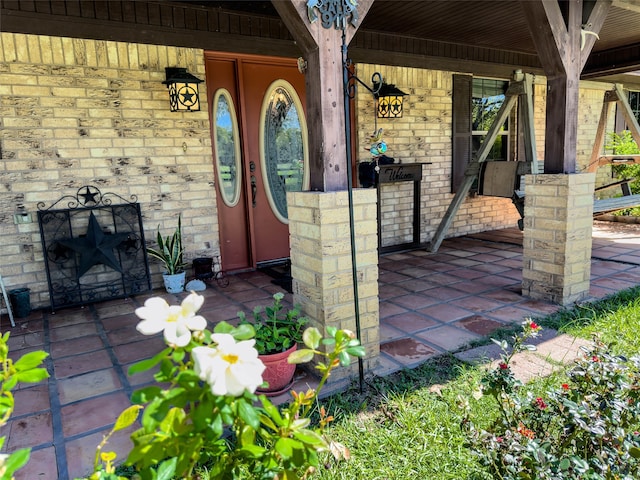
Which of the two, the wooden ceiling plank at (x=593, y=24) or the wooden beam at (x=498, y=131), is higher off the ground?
the wooden ceiling plank at (x=593, y=24)

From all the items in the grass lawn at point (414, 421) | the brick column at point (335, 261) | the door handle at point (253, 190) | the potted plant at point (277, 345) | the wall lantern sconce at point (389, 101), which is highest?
the wall lantern sconce at point (389, 101)

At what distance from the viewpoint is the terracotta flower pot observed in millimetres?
2168

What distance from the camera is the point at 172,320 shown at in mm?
848

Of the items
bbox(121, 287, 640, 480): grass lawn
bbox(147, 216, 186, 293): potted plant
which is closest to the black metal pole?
bbox(121, 287, 640, 480): grass lawn

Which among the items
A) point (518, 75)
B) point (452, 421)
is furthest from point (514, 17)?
point (452, 421)

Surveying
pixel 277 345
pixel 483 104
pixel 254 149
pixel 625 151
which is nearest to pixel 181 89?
pixel 254 149

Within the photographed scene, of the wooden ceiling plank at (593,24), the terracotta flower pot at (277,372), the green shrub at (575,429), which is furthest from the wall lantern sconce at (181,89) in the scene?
the green shrub at (575,429)

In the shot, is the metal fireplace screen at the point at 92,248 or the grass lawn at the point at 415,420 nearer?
the grass lawn at the point at 415,420

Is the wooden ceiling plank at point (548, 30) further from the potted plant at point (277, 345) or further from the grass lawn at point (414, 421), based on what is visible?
the potted plant at point (277, 345)

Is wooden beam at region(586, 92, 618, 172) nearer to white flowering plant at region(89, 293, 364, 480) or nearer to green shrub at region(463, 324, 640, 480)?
green shrub at region(463, 324, 640, 480)

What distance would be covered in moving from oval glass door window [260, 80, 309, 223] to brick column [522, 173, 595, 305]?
2.42m

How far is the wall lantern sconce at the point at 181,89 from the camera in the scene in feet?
12.7

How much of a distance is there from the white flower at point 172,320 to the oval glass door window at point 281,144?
3950mm

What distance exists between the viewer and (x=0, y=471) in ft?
2.35
